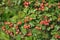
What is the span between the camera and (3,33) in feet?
17.5

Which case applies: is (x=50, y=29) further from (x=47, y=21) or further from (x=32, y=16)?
(x=32, y=16)

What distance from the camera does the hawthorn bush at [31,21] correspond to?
16.8 ft

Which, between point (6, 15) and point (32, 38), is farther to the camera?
point (6, 15)

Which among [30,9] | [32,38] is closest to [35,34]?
[32,38]

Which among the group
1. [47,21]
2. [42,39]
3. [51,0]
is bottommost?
[42,39]

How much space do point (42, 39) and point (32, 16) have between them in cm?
67

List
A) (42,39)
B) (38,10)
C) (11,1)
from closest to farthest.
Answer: (42,39) → (38,10) → (11,1)

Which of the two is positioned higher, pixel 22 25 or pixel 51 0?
pixel 51 0

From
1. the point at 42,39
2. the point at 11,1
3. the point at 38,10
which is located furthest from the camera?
the point at 11,1

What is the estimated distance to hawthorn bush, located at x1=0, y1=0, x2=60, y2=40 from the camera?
513cm

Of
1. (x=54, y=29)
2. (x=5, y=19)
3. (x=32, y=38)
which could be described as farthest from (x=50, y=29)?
(x=5, y=19)

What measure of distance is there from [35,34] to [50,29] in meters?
0.39

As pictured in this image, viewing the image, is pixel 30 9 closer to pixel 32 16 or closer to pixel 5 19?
pixel 32 16

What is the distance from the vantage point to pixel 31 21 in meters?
5.35
